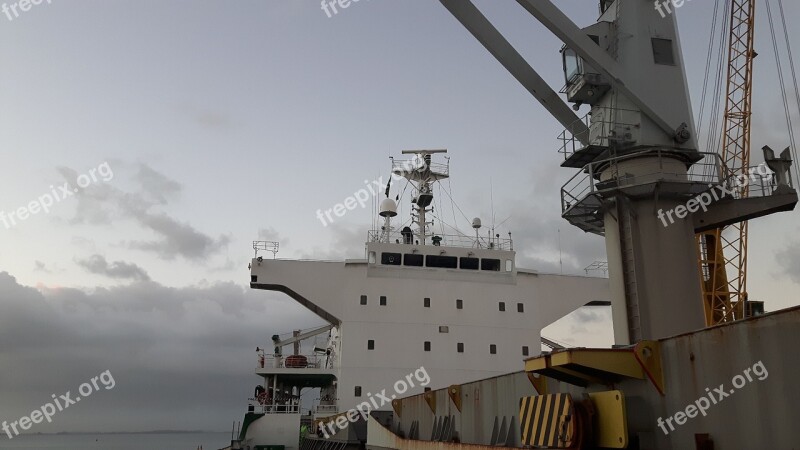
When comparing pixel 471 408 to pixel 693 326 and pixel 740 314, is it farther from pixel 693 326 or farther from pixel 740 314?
pixel 740 314

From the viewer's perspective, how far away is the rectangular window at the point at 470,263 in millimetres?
28781

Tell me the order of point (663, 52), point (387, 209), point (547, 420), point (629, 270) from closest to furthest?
1. point (547, 420)
2. point (629, 270)
3. point (663, 52)
4. point (387, 209)

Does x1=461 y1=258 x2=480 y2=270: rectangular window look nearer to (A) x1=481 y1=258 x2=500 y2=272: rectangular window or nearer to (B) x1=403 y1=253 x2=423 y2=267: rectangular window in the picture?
(A) x1=481 y1=258 x2=500 y2=272: rectangular window

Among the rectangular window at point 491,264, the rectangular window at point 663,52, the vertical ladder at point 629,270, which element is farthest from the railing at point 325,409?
the rectangular window at point 663,52

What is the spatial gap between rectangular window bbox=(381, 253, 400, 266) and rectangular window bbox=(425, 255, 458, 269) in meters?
1.31

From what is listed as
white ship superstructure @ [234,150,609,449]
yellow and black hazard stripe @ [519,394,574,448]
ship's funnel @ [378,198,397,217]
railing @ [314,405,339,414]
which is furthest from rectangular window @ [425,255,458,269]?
yellow and black hazard stripe @ [519,394,574,448]

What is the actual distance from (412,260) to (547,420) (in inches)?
791

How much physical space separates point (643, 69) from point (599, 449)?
37.3ft

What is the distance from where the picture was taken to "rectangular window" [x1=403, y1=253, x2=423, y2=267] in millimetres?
28203

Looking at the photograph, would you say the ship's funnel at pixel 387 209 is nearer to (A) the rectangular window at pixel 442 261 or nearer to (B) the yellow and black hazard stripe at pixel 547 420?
(A) the rectangular window at pixel 442 261

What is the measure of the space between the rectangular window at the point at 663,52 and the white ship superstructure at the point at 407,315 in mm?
14054

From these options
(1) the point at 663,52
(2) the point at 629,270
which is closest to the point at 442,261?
(2) the point at 629,270

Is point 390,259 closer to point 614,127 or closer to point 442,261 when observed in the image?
point 442,261

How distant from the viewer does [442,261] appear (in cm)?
2842
